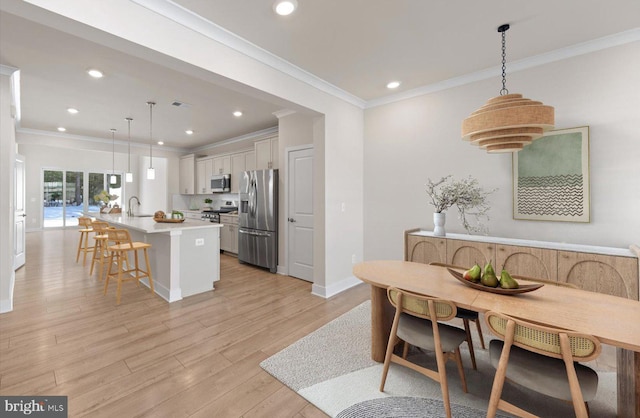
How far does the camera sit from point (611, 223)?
264cm

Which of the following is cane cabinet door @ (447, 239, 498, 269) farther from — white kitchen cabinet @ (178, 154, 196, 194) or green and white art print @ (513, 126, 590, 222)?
white kitchen cabinet @ (178, 154, 196, 194)

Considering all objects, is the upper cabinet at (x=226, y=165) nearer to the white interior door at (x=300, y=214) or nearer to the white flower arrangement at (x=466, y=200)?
the white interior door at (x=300, y=214)

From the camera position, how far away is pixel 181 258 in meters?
3.59

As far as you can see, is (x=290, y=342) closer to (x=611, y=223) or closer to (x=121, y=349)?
(x=121, y=349)

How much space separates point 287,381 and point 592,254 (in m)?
2.73

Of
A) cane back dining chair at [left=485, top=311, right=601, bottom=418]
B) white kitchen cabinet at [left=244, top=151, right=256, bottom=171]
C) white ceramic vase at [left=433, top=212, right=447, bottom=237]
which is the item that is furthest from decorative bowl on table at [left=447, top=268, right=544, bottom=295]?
white kitchen cabinet at [left=244, top=151, right=256, bottom=171]

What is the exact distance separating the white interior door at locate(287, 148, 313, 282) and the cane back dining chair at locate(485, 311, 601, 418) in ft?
10.1

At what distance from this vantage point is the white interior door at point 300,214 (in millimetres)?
4355

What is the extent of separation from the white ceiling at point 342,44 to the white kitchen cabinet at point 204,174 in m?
3.05

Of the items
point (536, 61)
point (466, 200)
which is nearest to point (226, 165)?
point (466, 200)

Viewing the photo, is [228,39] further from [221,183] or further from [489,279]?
[221,183]

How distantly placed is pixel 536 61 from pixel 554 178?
1.29 metres

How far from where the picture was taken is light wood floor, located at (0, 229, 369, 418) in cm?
181

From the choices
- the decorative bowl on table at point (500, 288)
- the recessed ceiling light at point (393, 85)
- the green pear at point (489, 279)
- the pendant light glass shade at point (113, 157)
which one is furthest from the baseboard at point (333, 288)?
the pendant light glass shade at point (113, 157)
